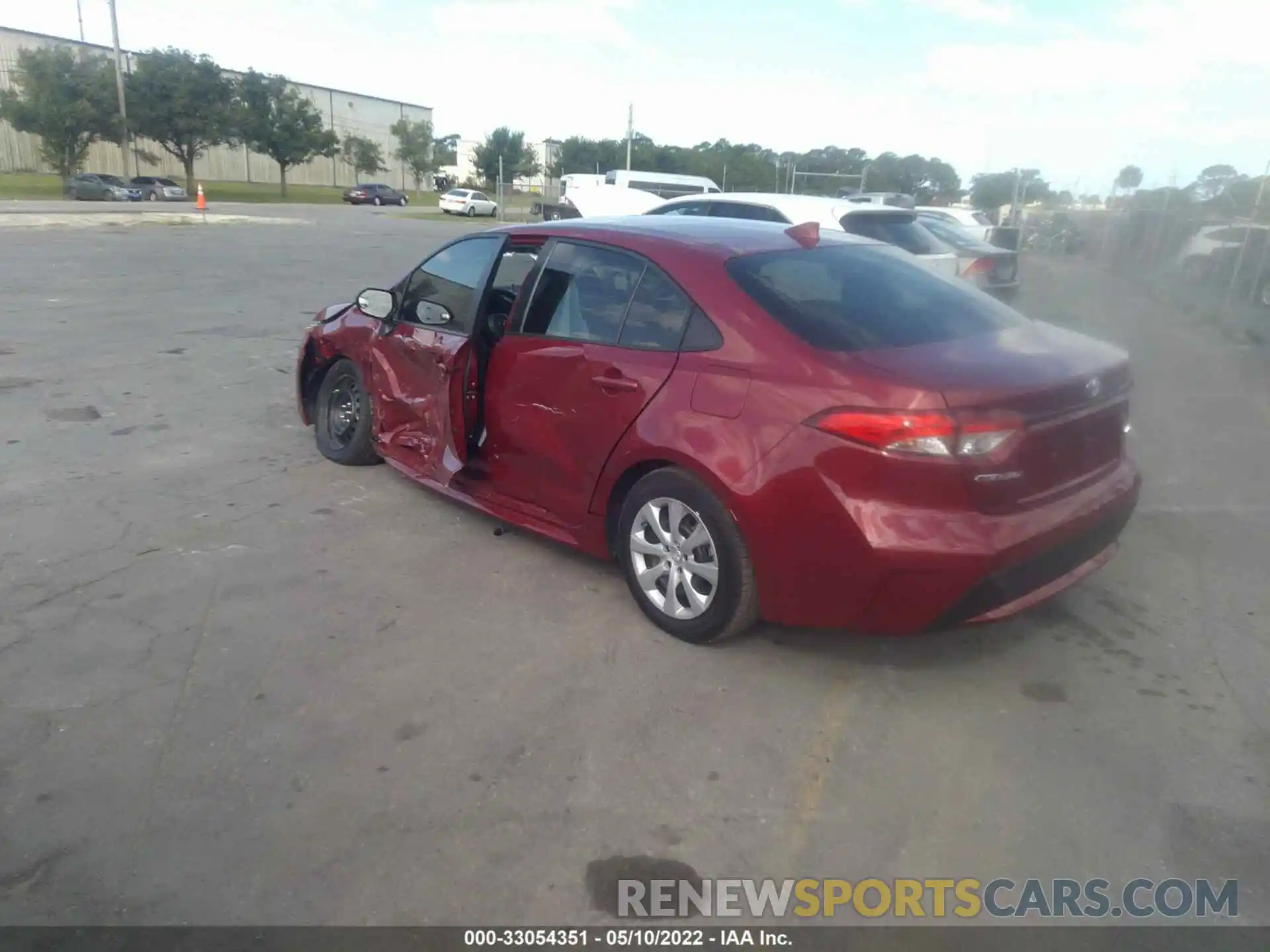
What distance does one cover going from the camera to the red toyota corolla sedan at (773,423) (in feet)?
11.0

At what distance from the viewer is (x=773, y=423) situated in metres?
3.56

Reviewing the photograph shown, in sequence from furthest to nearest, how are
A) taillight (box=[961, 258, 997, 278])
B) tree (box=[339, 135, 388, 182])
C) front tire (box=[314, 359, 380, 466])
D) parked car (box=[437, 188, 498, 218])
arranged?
1. tree (box=[339, 135, 388, 182])
2. parked car (box=[437, 188, 498, 218])
3. taillight (box=[961, 258, 997, 278])
4. front tire (box=[314, 359, 380, 466])

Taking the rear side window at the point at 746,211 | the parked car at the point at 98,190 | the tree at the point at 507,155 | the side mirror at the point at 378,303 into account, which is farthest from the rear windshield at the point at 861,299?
the tree at the point at 507,155

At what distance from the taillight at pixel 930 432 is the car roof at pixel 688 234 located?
3.56 feet

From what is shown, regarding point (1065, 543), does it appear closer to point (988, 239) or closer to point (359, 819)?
point (359, 819)

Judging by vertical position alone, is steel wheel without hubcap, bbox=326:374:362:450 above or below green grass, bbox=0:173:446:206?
above

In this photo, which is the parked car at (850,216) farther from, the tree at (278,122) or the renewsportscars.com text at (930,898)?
the tree at (278,122)

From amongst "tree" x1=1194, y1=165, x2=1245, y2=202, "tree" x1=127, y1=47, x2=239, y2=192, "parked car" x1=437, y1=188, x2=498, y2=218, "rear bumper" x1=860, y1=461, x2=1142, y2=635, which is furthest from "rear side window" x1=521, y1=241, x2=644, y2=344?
"tree" x1=127, y1=47, x2=239, y2=192

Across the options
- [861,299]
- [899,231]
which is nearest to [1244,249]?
[899,231]

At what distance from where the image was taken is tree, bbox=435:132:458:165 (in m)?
78.3

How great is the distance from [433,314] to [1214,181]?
49.0 feet

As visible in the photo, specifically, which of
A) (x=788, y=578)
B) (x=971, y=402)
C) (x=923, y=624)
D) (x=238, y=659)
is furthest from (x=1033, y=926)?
(x=238, y=659)

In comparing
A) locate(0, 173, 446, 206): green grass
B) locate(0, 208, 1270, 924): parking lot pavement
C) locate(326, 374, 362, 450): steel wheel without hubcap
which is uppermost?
locate(326, 374, 362, 450): steel wheel without hubcap

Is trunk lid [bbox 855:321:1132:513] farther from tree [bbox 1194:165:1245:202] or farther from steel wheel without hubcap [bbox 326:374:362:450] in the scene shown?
tree [bbox 1194:165:1245:202]
